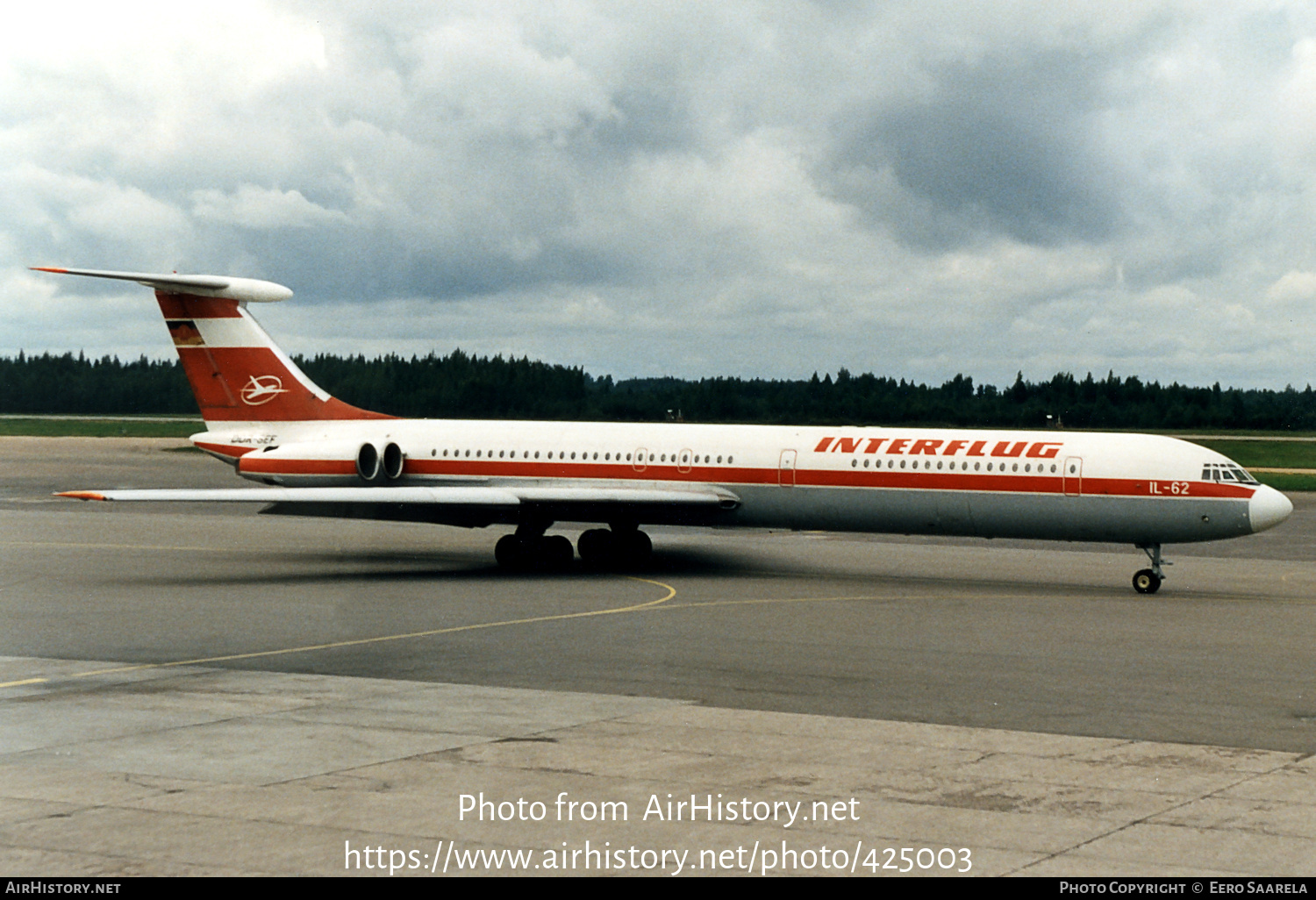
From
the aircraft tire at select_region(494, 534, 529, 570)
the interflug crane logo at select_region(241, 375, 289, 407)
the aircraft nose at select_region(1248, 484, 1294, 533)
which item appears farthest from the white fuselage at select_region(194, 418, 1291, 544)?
the interflug crane logo at select_region(241, 375, 289, 407)

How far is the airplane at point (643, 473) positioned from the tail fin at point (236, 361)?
0.14 feet

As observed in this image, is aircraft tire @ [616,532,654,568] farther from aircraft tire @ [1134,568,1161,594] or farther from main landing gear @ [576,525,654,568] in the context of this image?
aircraft tire @ [1134,568,1161,594]

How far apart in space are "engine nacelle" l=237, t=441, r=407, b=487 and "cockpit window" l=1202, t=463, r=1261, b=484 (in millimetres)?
17398

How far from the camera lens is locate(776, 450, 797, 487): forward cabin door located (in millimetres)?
29016

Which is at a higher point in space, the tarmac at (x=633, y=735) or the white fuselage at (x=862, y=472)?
the white fuselage at (x=862, y=472)

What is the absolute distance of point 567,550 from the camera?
1230 inches

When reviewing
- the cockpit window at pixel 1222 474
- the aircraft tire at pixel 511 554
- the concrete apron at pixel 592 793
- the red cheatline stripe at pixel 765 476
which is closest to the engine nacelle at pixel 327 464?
the red cheatline stripe at pixel 765 476

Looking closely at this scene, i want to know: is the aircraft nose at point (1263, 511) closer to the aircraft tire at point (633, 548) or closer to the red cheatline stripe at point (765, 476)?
the red cheatline stripe at point (765, 476)

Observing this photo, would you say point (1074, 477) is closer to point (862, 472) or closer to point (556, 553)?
point (862, 472)

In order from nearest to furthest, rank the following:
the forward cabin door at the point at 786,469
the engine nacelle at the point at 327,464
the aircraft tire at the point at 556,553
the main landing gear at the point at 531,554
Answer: the forward cabin door at the point at 786,469
the main landing gear at the point at 531,554
the aircraft tire at the point at 556,553
the engine nacelle at the point at 327,464

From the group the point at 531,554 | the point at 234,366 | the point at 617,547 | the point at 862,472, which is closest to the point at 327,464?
the point at 234,366

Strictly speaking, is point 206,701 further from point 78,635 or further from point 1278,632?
point 1278,632

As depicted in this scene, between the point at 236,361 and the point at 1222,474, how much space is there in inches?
888

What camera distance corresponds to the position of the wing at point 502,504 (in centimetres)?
2856
